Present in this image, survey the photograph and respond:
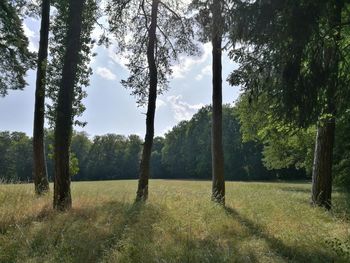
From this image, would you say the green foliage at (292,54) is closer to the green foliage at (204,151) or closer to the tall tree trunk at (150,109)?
the tall tree trunk at (150,109)

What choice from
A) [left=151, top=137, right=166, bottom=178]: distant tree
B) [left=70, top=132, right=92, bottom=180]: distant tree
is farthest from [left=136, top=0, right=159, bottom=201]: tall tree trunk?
[left=70, top=132, right=92, bottom=180]: distant tree

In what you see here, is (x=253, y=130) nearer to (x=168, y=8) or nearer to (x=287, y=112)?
(x=168, y=8)

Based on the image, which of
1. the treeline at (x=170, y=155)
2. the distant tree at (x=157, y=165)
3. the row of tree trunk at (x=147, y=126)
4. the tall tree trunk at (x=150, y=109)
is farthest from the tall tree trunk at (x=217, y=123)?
the distant tree at (x=157, y=165)

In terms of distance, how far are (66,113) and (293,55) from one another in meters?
6.03

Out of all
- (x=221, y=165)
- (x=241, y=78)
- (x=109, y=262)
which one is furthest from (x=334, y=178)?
(x=109, y=262)

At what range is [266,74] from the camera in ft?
24.6

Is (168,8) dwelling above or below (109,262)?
above

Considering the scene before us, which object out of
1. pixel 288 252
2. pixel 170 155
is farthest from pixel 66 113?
pixel 170 155

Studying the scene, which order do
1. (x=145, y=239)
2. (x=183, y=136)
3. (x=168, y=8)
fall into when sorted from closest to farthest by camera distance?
(x=145, y=239), (x=168, y=8), (x=183, y=136)

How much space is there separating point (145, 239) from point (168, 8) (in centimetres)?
1028

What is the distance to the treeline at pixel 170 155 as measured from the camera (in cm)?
6932

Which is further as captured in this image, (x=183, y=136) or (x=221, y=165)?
(x=183, y=136)

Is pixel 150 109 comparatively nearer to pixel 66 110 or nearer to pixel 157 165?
pixel 66 110

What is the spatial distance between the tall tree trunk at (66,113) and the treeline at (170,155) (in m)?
52.0
